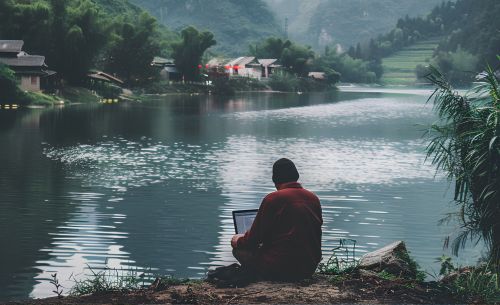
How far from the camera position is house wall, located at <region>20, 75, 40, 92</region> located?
3270 inches

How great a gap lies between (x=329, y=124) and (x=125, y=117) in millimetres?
17603

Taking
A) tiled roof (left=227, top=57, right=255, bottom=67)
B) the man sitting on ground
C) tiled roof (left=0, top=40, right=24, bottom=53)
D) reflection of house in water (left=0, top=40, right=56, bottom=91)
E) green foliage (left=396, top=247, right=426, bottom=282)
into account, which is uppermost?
tiled roof (left=227, top=57, right=255, bottom=67)

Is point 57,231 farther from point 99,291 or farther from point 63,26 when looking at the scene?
point 63,26

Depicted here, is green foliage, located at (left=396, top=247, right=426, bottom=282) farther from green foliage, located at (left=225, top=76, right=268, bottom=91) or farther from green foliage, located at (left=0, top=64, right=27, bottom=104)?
green foliage, located at (left=225, top=76, right=268, bottom=91)

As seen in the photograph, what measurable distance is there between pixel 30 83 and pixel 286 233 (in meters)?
78.7

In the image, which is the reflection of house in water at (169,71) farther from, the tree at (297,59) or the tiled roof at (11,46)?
the tiled roof at (11,46)

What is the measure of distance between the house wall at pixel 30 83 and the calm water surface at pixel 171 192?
2636 centimetres

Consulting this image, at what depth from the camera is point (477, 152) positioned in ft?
41.8

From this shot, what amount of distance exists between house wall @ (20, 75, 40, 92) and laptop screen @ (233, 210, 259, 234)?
77198 mm

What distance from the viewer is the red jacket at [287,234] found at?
30.0ft

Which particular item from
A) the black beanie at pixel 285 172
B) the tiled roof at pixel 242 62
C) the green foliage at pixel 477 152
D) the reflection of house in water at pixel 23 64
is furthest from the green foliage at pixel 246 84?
the black beanie at pixel 285 172

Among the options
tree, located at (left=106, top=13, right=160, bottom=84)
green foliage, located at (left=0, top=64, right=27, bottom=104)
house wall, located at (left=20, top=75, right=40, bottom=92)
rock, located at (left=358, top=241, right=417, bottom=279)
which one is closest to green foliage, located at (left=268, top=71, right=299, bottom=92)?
tree, located at (left=106, top=13, right=160, bottom=84)

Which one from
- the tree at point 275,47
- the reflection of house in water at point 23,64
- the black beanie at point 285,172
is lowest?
the black beanie at point 285,172

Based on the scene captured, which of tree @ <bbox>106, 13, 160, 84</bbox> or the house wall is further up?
tree @ <bbox>106, 13, 160, 84</bbox>
